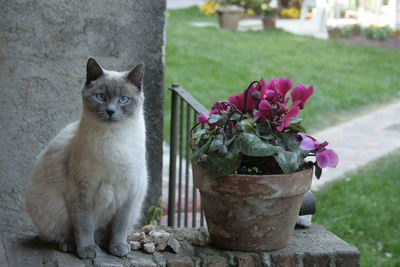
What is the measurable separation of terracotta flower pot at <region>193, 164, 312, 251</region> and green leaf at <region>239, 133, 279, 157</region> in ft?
0.30

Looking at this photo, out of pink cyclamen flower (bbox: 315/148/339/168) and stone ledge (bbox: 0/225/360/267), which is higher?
pink cyclamen flower (bbox: 315/148/339/168)

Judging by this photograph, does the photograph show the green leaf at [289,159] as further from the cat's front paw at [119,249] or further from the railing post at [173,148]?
the railing post at [173,148]

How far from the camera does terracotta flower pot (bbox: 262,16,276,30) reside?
49.5 ft

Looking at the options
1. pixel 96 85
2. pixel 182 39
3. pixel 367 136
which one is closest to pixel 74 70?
pixel 96 85

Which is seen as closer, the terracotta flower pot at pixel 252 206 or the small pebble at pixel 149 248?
the terracotta flower pot at pixel 252 206

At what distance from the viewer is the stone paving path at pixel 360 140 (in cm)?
664

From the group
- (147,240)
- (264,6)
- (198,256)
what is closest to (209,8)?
(264,6)

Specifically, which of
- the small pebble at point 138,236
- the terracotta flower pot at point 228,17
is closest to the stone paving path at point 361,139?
the small pebble at point 138,236

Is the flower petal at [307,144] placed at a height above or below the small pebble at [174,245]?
above

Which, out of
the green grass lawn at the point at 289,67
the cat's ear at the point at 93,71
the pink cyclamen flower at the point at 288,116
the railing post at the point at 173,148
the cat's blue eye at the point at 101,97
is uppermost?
the cat's ear at the point at 93,71

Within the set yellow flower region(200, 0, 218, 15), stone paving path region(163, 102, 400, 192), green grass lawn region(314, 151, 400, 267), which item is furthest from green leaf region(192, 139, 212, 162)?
yellow flower region(200, 0, 218, 15)

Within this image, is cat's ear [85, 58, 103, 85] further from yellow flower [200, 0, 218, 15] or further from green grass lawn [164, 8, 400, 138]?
yellow flower [200, 0, 218, 15]

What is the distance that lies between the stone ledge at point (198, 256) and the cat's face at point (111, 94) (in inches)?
23.1

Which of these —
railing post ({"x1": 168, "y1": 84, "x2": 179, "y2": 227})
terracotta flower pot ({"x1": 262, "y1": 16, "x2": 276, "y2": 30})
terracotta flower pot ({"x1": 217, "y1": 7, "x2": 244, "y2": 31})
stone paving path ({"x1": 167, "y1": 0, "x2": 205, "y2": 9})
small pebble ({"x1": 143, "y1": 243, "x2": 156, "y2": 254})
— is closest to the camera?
small pebble ({"x1": 143, "y1": 243, "x2": 156, "y2": 254})
